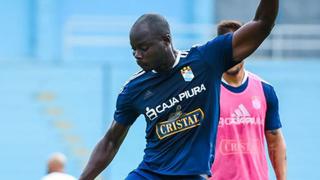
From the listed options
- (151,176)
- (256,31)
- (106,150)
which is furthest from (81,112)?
(256,31)

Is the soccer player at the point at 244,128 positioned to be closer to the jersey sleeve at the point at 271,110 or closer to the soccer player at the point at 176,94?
the jersey sleeve at the point at 271,110

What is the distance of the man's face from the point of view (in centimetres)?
618

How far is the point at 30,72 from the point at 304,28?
5213mm

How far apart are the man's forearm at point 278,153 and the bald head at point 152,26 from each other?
1.81 metres

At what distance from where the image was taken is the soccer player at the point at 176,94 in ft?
20.4

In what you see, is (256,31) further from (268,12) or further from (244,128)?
(244,128)

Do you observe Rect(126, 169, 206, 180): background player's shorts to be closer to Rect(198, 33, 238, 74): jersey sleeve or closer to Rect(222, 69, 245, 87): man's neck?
Rect(198, 33, 238, 74): jersey sleeve

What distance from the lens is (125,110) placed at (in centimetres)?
660

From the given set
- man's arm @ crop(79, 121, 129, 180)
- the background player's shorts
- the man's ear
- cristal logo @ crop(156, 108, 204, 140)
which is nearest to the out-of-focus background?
man's arm @ crop(79, 121, 129, 180)

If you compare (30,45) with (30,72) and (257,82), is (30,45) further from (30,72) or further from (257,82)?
(257,82)

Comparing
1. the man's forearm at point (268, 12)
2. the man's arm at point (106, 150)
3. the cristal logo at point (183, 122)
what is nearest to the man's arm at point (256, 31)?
the man's forearm at point (268, 12)

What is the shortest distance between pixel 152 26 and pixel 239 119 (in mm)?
1591

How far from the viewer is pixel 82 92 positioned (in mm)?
15953

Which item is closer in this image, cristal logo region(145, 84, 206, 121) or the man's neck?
cristal logo region(145, 84, 206, 121)
